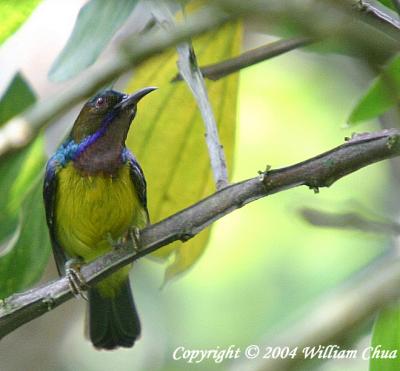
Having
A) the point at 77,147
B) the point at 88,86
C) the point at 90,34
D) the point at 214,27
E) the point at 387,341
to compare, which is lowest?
the point at 387,341

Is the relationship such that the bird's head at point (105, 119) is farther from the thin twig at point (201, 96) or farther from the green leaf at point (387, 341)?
Result: the green leaf at point (387, 341)

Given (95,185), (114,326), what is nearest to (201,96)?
(95,185)

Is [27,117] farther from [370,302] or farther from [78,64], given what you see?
[370,302]

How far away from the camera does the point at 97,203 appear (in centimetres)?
314

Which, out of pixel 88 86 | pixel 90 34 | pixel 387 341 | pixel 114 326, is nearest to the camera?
pixel 88 86

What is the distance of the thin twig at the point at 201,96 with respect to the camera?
1903mm

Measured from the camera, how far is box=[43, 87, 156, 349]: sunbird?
3141 mm

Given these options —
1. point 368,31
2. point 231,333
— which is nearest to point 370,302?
point 368,31

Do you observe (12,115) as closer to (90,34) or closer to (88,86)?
(90,34)

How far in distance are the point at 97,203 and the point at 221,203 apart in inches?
55.0

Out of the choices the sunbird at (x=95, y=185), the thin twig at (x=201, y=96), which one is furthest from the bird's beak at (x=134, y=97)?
the thin twig at (x=201, y=96)

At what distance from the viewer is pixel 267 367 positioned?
97cm

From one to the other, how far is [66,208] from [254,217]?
5.23 ft

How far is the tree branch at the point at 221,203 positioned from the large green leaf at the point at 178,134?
54 centimetres
